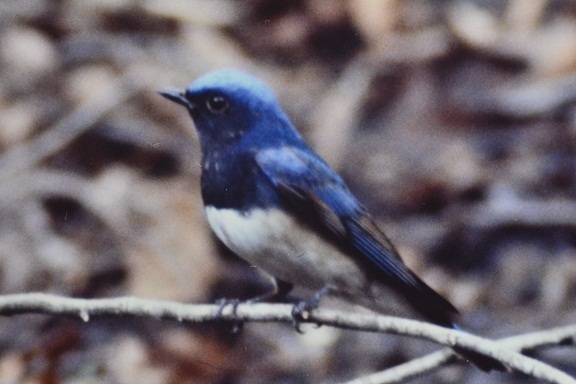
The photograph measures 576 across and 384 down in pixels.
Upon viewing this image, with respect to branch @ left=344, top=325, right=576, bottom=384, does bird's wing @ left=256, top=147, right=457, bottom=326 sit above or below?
above

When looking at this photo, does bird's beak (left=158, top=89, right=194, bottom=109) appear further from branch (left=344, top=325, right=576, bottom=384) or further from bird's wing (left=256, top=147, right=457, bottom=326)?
branch (left=344, top=325, right=576, bottom=384)

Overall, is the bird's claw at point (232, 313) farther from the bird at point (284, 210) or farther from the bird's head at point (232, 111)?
the bird's head at point (232, 111)

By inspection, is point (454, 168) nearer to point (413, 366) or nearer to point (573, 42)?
point (573, 42)

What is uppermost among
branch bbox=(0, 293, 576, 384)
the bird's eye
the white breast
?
the bird's eye

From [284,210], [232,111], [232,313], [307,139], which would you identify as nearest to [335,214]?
[284,210]

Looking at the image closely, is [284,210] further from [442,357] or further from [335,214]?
[442,357]

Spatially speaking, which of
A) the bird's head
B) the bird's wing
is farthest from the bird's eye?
the bird's wing

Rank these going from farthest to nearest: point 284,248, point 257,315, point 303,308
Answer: point 284,248
point 303,308
point 257,315

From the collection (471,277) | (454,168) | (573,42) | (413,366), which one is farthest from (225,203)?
(573,42)
